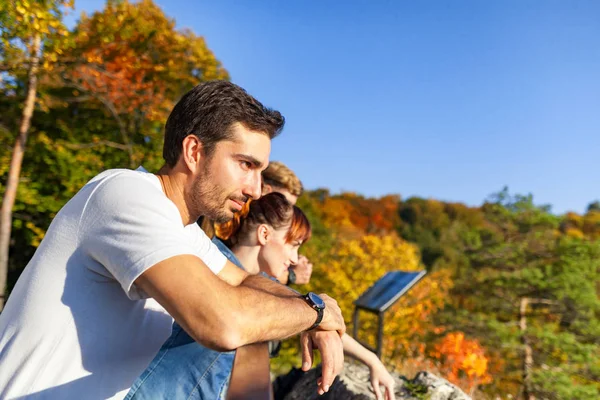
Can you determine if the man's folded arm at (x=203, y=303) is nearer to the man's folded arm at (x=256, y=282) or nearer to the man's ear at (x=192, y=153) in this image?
the man's folded arm at (x=256, y=282)

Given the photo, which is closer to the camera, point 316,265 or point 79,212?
point 79,212

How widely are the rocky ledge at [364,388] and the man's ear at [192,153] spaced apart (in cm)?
144

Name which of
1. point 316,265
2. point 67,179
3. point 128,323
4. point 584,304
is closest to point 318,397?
point 128,323

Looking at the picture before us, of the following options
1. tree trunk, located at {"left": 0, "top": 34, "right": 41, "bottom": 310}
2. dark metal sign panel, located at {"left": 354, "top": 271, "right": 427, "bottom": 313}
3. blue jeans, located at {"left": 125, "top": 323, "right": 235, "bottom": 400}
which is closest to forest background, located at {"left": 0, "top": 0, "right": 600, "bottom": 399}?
tree trunk, located at {"left": 0, "top": 34, "right": 41, "bottom": 310}

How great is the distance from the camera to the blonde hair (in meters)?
4.09

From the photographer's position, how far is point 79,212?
4.33 ft

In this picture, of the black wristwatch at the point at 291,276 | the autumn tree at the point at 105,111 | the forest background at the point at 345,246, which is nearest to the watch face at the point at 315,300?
the black wristwatch at the point at 291,276

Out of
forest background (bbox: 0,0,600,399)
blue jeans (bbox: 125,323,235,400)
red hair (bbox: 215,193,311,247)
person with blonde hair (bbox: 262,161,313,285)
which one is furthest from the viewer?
forest background (bbox: 0,0,600,399)

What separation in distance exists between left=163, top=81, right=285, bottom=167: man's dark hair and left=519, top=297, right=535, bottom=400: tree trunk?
1530cm

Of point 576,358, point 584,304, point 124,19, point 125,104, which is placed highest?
point 124,19

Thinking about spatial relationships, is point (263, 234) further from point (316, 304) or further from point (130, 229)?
point (130, 229)

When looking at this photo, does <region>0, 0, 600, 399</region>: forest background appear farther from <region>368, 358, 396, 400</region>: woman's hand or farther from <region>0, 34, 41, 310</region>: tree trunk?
<region>368, 358, 396, 400</region>: woman's hand

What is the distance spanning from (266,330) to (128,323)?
42 centimetres

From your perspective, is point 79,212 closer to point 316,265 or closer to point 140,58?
point 140,58
